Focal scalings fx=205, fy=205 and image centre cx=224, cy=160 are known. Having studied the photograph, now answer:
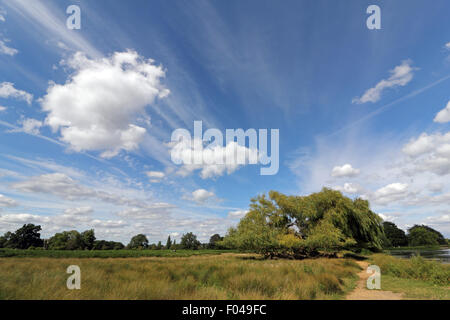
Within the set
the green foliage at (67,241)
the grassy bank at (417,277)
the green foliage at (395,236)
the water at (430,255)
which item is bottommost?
the green foliage at (67,241)

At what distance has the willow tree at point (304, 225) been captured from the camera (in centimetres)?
2236

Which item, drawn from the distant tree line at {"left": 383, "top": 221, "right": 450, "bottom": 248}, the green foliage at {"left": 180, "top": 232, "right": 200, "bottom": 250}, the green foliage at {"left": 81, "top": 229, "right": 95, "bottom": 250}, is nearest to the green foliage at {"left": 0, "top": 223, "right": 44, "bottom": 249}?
the green foliage at {"left": 81, "top": 229, "right": 95, "bottom": 250}

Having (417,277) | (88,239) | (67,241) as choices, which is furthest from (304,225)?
(67,241)

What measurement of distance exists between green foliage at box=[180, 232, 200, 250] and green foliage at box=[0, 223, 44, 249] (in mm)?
56906

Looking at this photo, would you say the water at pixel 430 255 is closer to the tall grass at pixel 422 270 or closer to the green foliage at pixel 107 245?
the tall grass at pixel 422 270

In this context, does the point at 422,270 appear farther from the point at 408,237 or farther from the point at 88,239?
the point at 88,239

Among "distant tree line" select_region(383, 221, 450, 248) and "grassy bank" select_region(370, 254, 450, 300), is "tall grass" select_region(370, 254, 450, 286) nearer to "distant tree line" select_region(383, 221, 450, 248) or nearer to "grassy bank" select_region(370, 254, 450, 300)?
"grassy bank" select_region(370, 254, 450, 300)

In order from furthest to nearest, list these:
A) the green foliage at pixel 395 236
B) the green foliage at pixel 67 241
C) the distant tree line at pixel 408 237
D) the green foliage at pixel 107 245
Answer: the green foliage at pixel 107 245
the green foliage at pixel 67 241
the green foliage at pixel 395 236
the distant tree line at pixel 408 237

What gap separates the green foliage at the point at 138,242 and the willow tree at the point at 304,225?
93436 millimetres

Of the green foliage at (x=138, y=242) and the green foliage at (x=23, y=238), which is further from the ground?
the green foliage at (x=23, y=238)

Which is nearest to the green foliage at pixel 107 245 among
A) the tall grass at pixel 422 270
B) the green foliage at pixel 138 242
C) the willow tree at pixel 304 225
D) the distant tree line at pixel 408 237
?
the green foliage at pixel 138 242
